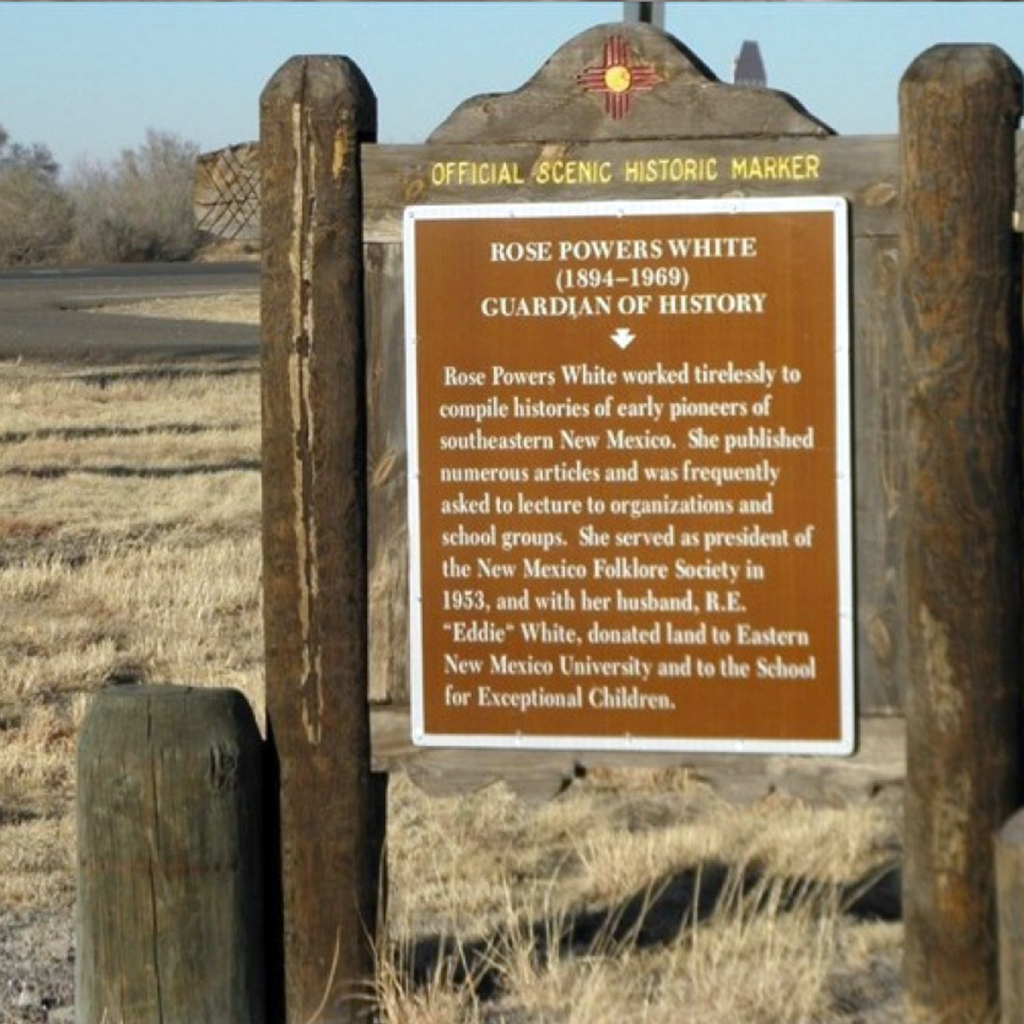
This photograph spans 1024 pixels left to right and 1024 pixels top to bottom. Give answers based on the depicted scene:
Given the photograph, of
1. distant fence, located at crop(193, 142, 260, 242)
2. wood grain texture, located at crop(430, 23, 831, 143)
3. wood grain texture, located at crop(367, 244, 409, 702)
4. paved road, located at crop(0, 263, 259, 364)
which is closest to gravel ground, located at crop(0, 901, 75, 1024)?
wood grain texture, located at crop(367, 244, 409, 702)

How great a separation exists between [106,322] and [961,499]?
28285 mm

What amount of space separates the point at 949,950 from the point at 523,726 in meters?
0.98

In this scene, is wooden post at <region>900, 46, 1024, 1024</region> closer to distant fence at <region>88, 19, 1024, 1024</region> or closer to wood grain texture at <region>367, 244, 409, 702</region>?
distant fence at <region>88, 19, 1024, 1024</region>

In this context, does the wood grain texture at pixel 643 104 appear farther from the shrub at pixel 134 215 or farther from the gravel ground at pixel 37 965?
the shrub at pixel 134 215

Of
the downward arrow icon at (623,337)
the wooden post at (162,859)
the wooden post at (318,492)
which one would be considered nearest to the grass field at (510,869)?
the wooden post at (318,492)

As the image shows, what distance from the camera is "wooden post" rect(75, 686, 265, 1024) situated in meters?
4.93

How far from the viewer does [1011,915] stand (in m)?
4.59

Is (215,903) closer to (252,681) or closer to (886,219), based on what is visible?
(886,219)

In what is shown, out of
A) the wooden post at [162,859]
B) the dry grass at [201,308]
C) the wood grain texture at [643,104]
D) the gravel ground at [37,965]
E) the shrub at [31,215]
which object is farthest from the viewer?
the shrub at [31,215]

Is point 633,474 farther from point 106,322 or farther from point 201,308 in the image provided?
point 201,308

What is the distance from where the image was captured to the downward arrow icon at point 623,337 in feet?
16.0

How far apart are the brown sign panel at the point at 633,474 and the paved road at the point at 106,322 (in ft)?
69.9

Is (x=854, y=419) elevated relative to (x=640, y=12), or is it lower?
lower

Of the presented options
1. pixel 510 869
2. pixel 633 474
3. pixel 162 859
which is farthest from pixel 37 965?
pixel 633 474
